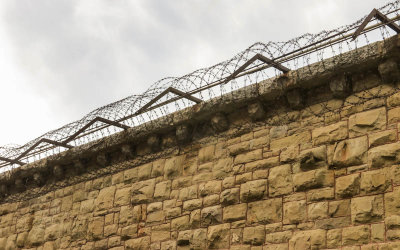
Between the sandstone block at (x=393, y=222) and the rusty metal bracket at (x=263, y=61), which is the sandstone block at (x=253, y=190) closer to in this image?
the rusty metal bracket at (x=263, y=61)

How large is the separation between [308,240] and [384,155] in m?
1.22

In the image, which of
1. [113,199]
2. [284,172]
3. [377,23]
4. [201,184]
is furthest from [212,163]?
[377,23]

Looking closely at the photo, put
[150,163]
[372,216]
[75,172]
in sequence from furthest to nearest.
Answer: [75,172]
[150,163]
[372,216]

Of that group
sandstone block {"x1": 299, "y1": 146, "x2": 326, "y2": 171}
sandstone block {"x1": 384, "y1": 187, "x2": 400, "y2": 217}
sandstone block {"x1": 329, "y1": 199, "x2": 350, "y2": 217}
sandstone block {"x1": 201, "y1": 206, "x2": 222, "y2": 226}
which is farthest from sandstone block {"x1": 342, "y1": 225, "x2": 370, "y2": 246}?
sandstone block {"x1": 201, "y1": 206, "x2": 222, "y2": 226}

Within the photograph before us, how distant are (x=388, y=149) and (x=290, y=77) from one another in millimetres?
1526

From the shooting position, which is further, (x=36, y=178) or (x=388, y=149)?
(x=36, y=178)

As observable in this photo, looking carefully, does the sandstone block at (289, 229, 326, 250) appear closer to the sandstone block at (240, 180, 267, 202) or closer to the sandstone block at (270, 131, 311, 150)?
the sandstone block at (240, 180, 267, 202)

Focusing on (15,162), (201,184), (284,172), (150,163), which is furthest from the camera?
(15,162)

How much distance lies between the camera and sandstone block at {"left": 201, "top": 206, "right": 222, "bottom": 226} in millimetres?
6902

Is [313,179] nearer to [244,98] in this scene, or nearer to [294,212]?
[294,212]

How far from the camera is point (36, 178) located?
33.1 ft

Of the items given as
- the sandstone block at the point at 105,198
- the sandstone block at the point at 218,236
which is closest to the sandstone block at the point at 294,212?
Answer: the sandstone block at the point at 218,236

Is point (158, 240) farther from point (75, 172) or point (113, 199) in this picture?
point (75, 172)

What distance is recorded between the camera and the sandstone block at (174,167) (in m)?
7.79
